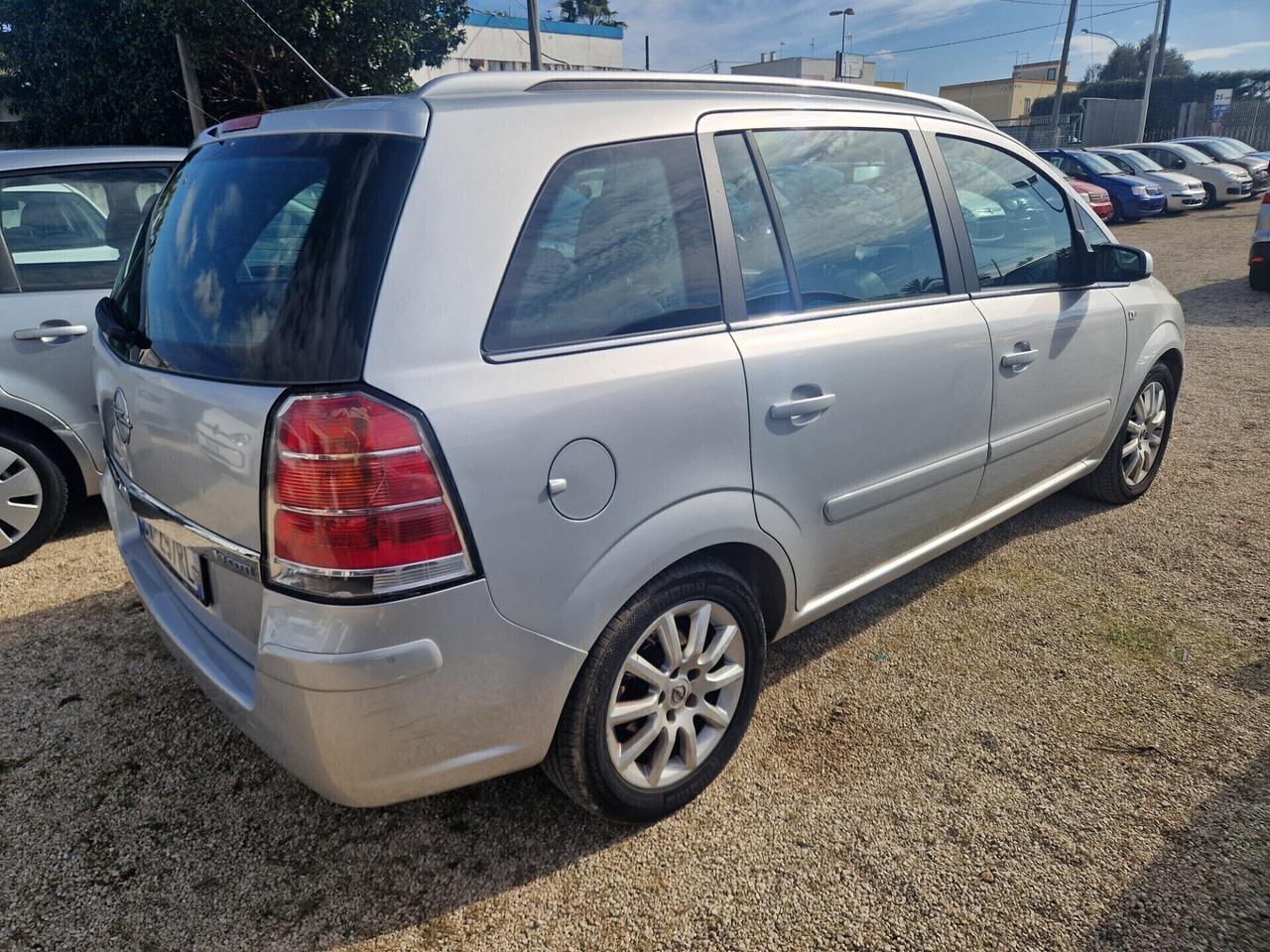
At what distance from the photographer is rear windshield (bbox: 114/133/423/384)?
1699 millimetres

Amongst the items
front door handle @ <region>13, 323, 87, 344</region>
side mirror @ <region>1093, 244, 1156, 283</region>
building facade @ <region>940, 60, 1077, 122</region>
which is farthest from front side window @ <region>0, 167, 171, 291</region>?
building facade @ <region>940, 60, 1077, 122</region>

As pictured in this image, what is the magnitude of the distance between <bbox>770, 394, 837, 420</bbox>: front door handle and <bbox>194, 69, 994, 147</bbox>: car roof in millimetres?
783

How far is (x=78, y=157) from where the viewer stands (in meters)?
4.07

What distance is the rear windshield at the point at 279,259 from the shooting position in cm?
170

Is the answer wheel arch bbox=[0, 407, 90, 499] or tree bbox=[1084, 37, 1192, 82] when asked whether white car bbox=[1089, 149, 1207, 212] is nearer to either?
wheel arch bbox=[0, 407, 90, 499]

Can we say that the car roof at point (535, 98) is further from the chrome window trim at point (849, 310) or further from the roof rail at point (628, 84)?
the chrome window trim at point (849, 310)

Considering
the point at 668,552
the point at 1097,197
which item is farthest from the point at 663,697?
the point at 1097,197

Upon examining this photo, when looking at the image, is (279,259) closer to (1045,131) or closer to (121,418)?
(121,418)

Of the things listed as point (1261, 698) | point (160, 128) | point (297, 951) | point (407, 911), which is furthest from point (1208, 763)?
point (160, 128)

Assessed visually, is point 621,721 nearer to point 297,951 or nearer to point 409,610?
point 409,610

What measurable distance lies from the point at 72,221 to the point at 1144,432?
5.19 meters

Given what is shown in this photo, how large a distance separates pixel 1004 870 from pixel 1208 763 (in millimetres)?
836

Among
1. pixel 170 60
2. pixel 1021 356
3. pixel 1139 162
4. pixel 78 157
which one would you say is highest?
pixel 170 60

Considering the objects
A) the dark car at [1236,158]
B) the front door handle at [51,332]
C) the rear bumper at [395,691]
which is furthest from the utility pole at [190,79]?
the dark car at [1236,158]
